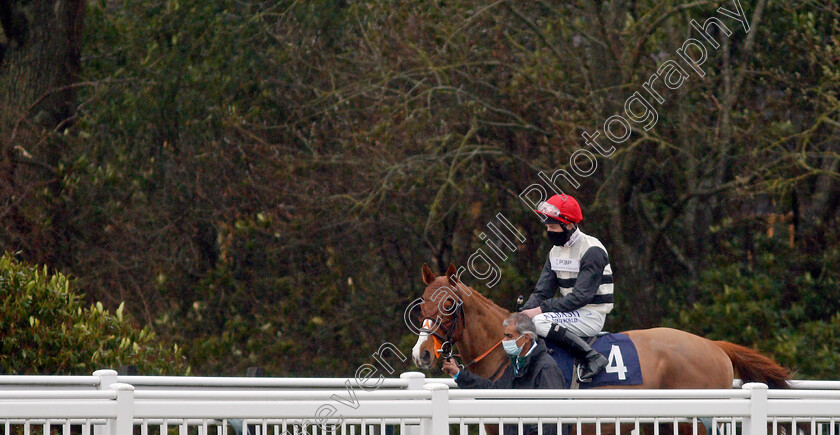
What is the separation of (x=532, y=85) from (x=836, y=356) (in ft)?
15.2

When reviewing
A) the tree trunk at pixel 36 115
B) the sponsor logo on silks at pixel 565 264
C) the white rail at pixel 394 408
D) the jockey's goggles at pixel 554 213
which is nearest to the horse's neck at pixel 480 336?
the sponsor logo on silks at pixel 565 264

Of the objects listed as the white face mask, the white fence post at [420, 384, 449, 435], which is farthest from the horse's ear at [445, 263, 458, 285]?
the white fence post at [420, 384, 449, 435]

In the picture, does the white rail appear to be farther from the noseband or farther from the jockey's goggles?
the jockey's goggles

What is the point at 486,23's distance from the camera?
14438mm

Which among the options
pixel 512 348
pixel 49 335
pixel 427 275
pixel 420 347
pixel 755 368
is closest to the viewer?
pixel 512 348

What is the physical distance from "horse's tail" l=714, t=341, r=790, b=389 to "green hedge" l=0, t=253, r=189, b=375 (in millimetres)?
4367

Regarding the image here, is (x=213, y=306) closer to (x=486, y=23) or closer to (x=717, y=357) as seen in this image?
(x=486, y=23)

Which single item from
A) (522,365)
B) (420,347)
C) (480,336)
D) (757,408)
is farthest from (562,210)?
(757,408)

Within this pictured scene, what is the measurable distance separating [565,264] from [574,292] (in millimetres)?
244

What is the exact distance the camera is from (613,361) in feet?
23.4

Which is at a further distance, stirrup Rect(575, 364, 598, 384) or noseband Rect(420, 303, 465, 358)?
stirrup Rect(575, 364, 598, 384)

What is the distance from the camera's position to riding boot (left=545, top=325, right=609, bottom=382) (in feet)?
22.6

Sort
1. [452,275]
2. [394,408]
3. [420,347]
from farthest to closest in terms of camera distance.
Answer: [452,275], [420,347], [394,408]

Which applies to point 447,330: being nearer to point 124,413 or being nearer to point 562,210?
point 562,210
